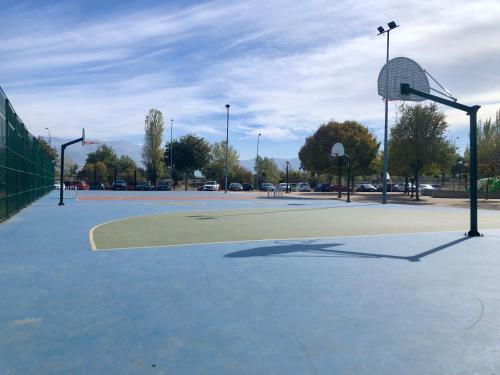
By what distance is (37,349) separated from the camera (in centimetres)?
400

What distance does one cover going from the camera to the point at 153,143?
64.4 metres

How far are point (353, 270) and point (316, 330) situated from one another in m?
3.05

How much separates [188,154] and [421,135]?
37.0 metres

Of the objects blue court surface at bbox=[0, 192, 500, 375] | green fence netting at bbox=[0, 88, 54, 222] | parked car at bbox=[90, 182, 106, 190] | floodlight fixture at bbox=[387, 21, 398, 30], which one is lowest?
blue court surface at bbox=[0, 192, 500, 375]

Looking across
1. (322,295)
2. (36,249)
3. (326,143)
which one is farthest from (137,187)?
(322,295)

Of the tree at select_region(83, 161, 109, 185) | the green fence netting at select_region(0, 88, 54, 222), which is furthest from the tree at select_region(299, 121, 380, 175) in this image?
the green fence netting at select_region(0, 88, 54, 222)

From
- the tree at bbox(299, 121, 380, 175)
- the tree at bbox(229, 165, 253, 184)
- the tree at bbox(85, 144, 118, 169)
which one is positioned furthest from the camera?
the tree at bbox(85, 144, 118, 169)

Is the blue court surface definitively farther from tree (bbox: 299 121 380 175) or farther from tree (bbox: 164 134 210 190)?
tree (bbox: 164 134 210 190)

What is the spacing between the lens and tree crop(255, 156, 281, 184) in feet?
275

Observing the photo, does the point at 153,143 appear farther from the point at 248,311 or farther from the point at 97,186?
the point at 248,311

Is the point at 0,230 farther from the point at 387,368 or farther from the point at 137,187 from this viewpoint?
the point at 137,187

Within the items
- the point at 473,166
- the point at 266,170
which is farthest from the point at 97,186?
the point at 473,166

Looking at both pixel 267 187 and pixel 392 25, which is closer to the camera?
pixel 392 25

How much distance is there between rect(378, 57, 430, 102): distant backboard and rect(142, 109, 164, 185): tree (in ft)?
171
